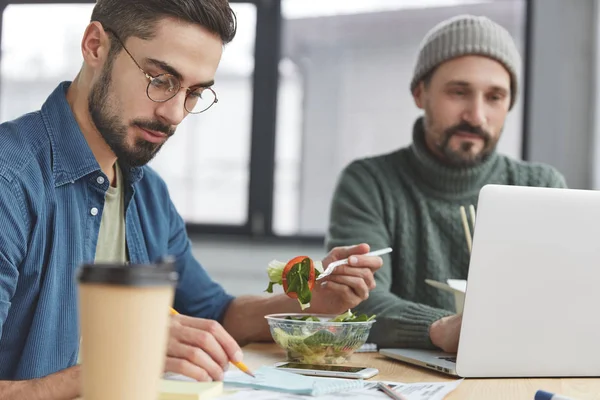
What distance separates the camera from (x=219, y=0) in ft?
5.14

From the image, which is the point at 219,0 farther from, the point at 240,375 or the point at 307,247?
the point at 307,247

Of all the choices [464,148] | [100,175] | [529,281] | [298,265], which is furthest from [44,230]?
[464,148]

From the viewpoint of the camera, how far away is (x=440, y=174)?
2.17m

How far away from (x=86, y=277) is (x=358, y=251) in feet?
2.81

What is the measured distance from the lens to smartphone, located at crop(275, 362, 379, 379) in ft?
3.79

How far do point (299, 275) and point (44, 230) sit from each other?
1.55 feet

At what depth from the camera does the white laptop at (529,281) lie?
3.70 ft

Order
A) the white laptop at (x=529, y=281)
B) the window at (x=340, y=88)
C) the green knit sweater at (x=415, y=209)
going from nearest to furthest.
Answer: the white laptop at (x=529, y=281) → the green knit sweater at (x=415, y=209) → the window at (x=340, y=88)

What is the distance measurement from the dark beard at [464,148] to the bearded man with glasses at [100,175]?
0.78m

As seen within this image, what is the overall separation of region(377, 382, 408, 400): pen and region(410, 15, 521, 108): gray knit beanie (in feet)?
4.29

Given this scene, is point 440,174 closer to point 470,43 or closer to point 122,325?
point 470,43

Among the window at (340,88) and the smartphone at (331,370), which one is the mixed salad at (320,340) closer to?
the smartphone at (331,370)

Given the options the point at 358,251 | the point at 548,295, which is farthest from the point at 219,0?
the point at 548,295

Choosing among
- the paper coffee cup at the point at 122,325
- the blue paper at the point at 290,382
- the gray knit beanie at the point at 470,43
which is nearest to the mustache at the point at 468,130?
the gray knit beanie at the point at 470,43
